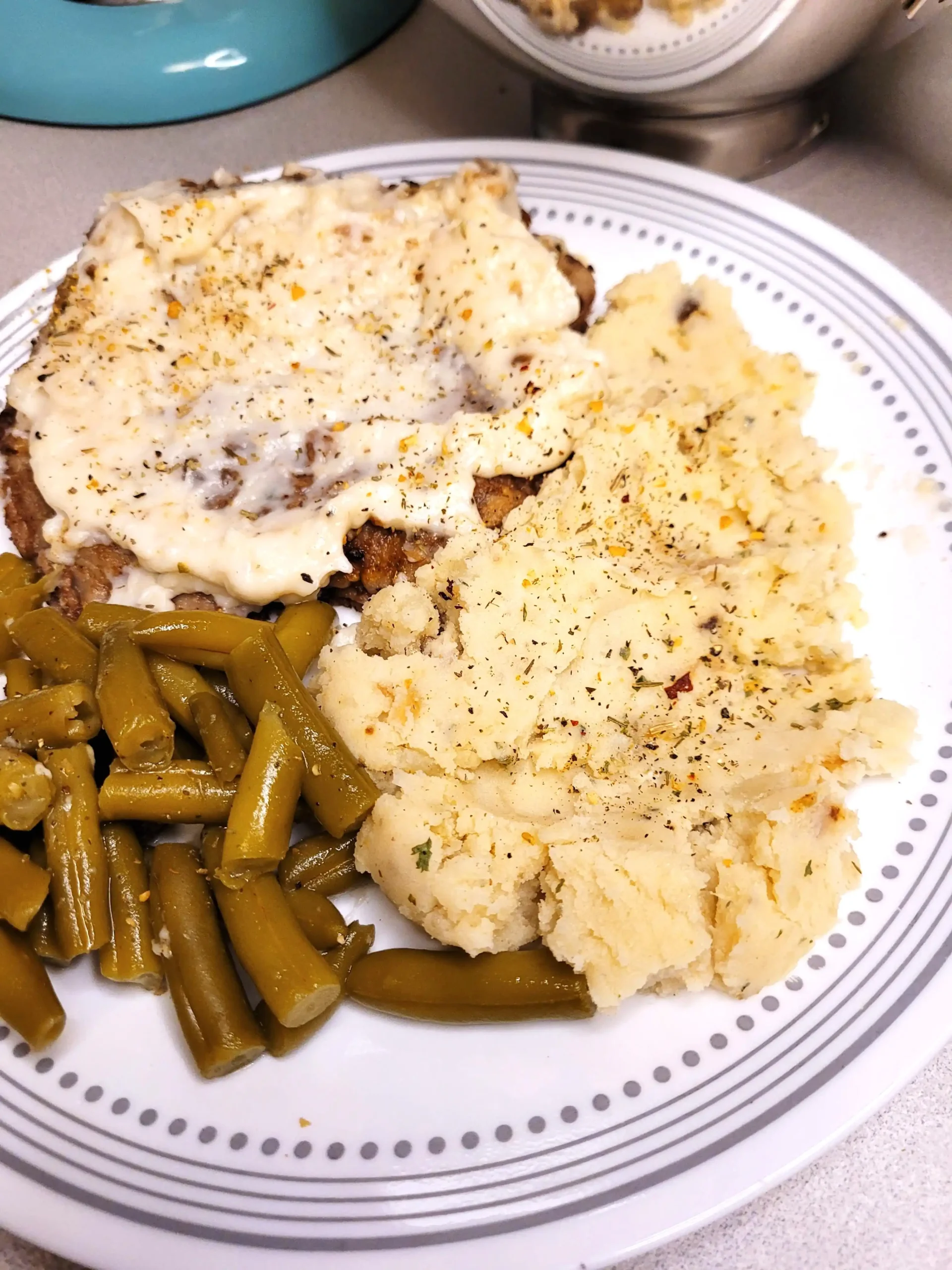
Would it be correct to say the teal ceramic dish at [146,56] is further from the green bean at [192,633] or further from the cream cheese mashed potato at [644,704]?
the green bean at [192,633]

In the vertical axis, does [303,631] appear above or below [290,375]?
below

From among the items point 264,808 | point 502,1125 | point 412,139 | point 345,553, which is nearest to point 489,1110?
point 502,1125

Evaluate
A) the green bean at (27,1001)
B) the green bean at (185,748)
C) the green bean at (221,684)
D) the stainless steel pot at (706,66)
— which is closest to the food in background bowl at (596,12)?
the stainless steel pot at (706,66)

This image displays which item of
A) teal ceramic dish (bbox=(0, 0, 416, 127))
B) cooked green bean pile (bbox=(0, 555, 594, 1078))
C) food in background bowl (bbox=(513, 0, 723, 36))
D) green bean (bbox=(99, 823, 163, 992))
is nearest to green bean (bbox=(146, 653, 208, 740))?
cooked green bean pile (bbox=(0, 555, 594, 1078))

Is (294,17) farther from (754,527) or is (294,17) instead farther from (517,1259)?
(517,1259)

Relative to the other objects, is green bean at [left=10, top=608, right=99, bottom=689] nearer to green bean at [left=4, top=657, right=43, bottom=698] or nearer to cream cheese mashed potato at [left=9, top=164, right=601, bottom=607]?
green bean at [left=4, top=657, right=43, bottom=698]

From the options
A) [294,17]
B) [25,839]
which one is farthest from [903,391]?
[294,17]

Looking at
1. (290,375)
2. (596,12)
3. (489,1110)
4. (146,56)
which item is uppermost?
(596,12)

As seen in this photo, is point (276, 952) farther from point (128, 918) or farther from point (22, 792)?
point (22, 792)
